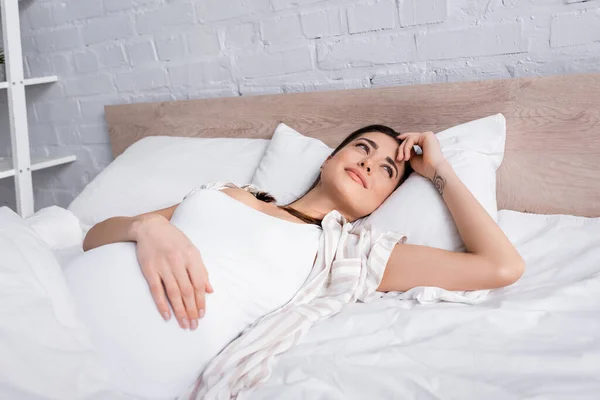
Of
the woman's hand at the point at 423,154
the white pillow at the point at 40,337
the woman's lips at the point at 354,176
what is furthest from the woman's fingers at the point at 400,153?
the white pillow at the point at 40,337

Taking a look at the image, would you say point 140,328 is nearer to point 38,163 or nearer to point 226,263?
point 226,263

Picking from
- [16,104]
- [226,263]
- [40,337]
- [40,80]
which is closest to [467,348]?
[226,263]

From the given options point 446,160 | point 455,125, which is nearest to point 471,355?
point 446,160

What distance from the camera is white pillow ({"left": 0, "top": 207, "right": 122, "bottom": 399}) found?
74cm

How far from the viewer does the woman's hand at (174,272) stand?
939mm

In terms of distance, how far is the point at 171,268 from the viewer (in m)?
0.96

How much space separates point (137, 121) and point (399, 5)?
109cm

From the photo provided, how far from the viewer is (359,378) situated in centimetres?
83

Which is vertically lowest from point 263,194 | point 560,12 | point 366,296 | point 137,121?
point 366,296

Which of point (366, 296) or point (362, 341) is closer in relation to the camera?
point (362, 341)

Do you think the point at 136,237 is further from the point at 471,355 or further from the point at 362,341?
the point at 471,355

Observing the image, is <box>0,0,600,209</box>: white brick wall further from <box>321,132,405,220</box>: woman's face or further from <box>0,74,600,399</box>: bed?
<box>321,132,405,220</box>: woman's face

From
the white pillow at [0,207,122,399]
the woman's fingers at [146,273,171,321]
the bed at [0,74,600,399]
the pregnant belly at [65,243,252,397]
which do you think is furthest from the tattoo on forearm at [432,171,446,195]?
the white pillow at [0,207,122,399]

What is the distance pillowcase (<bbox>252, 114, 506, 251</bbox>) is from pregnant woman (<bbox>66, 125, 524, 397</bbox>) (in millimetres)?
33
